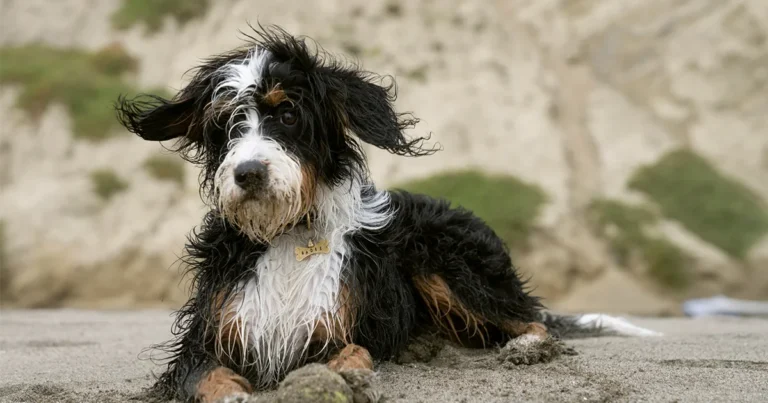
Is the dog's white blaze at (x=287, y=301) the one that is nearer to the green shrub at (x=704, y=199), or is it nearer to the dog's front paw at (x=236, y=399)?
the dog's front paw at (x=236, y=399)

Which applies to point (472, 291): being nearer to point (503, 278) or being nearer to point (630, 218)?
point (503, 278)

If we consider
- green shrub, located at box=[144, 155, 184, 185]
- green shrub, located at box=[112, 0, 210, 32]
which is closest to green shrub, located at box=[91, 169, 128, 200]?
green shrub, located at box=[144, 155, 184, 185]

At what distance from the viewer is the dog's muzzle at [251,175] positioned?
427 centimetres

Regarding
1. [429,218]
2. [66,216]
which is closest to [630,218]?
[66,216]

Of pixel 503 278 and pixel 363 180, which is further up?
pixel 363 180

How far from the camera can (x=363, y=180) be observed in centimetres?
539

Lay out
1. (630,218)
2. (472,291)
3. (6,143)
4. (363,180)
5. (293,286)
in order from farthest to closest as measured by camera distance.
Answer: (6,143) < (630,218) < (472,291) < (363,180) < (293,286)

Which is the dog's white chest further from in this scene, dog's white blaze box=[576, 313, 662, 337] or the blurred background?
the blurred background

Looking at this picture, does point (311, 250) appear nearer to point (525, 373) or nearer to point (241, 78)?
point (241, 78)

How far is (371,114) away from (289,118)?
0.54 metres

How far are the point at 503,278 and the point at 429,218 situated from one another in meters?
0.66

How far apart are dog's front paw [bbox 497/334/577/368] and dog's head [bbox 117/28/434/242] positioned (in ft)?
4.55

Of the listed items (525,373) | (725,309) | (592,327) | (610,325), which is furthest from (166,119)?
(725,309)

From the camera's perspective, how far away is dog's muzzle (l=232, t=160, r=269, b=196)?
4.27 meters
